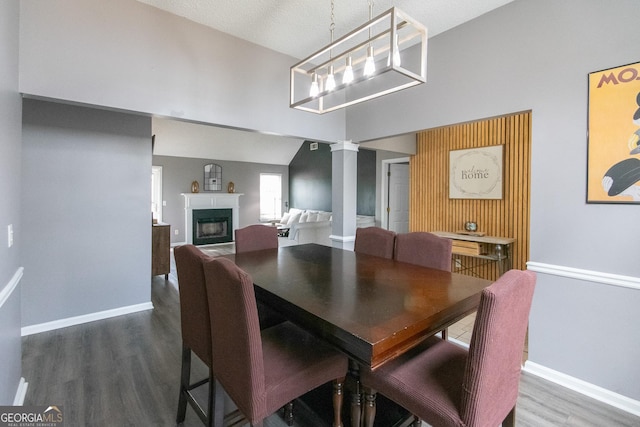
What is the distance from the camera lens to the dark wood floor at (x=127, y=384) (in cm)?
182

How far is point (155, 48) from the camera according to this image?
258 cm

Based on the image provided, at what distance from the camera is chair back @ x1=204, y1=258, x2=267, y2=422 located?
1153mm

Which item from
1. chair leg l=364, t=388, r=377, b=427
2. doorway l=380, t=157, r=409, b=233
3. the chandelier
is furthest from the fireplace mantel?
chair leg l=364, t=388, r=377, b=427

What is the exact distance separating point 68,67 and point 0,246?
4.84ft

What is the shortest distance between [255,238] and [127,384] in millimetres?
1420

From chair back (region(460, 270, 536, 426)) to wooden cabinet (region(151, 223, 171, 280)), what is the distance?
13.9ft

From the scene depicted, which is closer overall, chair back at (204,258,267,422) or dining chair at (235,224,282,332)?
chair back at (204,258,267,422)

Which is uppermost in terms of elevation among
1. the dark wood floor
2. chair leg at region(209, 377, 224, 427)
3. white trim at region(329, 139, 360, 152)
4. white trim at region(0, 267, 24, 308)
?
white trim at region(329, 139, 360, 152)

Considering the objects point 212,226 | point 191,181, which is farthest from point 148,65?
point 212,226

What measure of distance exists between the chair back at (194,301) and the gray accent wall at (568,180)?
2318 millimetres

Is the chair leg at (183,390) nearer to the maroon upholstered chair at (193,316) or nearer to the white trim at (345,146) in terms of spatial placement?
the maroon upholstered chair at (193,316)

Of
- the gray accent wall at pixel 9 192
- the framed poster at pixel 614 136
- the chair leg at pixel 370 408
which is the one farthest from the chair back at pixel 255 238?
the framed poster at pixel 614 136

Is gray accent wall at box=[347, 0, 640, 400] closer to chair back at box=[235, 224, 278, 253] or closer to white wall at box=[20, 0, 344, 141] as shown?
white wall at box=[20, 0, 344, 141]

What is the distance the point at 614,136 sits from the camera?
1936 mm
